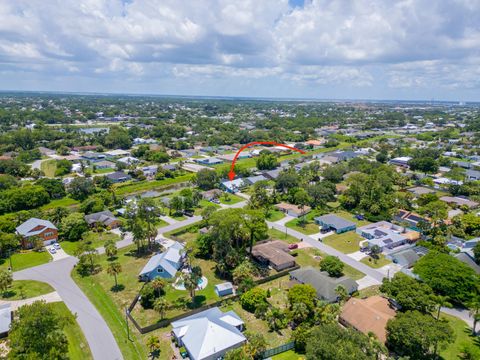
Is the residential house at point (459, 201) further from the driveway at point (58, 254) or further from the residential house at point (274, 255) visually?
the driveway at point (58, 254)

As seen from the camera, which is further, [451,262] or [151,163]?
[151,163]

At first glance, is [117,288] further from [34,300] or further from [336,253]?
[336,253]

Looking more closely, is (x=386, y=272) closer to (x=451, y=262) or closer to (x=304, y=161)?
(x=451, y=262)

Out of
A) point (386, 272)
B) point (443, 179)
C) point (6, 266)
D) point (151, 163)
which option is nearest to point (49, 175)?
point (151, 163)

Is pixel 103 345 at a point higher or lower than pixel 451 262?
lower

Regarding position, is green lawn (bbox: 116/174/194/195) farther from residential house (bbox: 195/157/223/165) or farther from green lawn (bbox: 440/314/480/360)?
green lawn (bbox: 440/314/480/360)

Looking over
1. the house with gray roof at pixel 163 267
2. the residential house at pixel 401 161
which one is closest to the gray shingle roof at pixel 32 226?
the house with gray roof at pixel 163 267

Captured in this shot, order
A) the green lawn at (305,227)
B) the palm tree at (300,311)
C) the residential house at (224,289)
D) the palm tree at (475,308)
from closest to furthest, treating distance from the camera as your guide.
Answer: the palm tree at (475,308), the palm tree at (300,311), the residential house at (224,289), the green lawn at (305,227)
